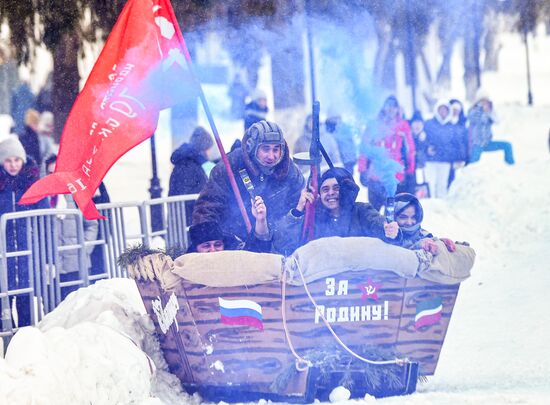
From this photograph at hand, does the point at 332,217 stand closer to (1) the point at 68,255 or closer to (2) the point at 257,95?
(1) the point at 68,255

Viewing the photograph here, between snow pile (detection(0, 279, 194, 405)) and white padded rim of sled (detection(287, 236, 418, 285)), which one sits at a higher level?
white padded rim of sled (detection(287, 236, 418, 285))

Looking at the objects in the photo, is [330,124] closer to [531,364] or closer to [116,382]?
[531,364]

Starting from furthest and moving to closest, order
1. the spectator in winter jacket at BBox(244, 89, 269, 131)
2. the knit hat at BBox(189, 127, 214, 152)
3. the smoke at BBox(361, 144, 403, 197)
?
the smoke at BBox(361, 144, 403, 197) → the knit hat at BBox(189, 127, 214, 152) → the spectator in winter jacket at BBox(244, 89, 269, 131)

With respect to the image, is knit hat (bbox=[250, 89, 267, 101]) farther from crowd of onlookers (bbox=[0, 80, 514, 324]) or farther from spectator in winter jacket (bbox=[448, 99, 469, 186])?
spectator in winter jacket (bbox=[448, 99, 469, 186])

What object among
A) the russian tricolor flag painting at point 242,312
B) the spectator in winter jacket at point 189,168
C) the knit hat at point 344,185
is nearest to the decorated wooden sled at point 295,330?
the russian tricolor flag painting at point 242,312

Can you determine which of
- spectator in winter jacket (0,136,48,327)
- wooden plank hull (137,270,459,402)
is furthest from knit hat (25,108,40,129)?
wooden plank hull (137,270,459,402)

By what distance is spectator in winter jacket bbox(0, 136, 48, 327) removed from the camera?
325 inches

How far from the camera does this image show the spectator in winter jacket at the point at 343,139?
13.3m

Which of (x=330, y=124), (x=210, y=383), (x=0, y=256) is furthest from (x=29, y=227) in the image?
(x=330, y=124)

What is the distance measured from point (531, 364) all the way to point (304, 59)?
9.63 meters

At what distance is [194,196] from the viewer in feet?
32.8

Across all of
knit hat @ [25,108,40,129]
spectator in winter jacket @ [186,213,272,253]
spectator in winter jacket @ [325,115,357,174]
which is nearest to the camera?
spectator in winter jacket @ [186,213,272,253]

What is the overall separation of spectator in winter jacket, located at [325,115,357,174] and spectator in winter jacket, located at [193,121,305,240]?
5889 millimetres

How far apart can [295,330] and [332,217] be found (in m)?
0.95
